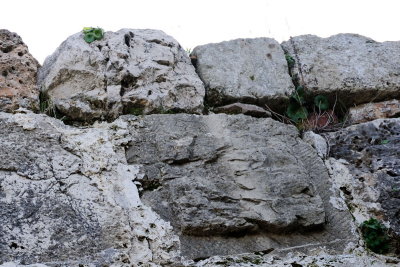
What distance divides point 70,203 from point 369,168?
134 cm

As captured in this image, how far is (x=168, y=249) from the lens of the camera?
1.92m

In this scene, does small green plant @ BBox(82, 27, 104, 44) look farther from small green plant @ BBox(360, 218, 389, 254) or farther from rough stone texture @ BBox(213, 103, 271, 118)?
small green plant @ BBox(360, 218, 389, 254)

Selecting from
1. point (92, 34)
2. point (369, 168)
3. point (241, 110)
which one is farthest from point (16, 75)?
point (369, 168)

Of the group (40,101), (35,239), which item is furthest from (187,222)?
(40,101)

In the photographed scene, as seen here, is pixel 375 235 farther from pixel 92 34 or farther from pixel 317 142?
pixel 92 34

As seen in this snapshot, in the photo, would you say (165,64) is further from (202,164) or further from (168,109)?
(202,164)

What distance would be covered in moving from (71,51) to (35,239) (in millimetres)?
1086

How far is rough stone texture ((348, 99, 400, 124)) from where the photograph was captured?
9.24ft

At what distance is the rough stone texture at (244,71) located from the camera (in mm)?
2703

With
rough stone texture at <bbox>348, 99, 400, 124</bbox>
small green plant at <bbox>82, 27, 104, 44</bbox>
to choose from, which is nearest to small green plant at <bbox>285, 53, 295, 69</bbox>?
rough stone texture at <bbox>348, 99, 400, 124</bbox>

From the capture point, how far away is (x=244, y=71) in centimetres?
283

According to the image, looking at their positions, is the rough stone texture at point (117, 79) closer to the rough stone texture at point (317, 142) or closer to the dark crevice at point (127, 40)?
the dark crevice at point (127, 40)

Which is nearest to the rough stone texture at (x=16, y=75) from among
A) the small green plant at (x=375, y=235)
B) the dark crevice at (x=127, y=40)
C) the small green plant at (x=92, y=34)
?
the small green plant at (x=92, y=34)

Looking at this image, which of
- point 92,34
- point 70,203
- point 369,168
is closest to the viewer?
point 70,203
